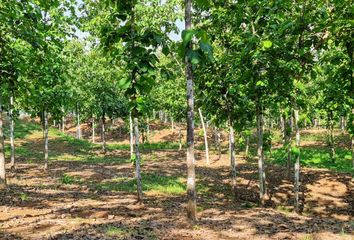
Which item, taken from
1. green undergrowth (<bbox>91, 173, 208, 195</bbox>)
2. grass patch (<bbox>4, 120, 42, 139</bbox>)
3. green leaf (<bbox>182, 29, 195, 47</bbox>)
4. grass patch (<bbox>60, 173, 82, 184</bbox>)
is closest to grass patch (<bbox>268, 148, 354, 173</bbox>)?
green undergrowth (<bbox>91, 173, 208, 195</bbox>)

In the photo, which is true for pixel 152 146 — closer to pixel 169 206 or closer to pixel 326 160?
pixel 326 160

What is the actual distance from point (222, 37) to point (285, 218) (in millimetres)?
9750

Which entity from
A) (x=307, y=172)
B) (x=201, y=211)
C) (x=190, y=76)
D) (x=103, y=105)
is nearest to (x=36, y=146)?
(x=103, y=105)

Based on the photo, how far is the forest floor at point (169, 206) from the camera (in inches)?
394

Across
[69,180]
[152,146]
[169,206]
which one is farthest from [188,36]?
[152,146]

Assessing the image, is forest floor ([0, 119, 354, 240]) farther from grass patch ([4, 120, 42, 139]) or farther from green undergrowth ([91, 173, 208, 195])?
grass patch ([4, 120, 42, 139])

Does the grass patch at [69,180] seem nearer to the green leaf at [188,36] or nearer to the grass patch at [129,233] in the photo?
the grass patch at [129,233]

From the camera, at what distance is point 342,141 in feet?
169

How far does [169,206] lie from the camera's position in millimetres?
14867

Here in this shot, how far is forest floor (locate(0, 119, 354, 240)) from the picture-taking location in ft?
32.8

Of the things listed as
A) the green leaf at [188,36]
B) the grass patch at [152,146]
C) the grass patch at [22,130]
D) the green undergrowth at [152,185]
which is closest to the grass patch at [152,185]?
the green undergrowth at [152,185]

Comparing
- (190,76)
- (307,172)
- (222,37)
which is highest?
(222,37)

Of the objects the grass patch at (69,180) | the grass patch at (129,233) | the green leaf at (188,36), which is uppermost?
the green leaf at (188,36)

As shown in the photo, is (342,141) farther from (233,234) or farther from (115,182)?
(233,234)
